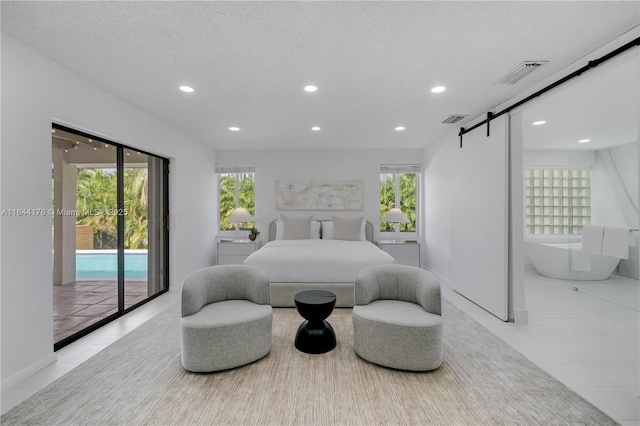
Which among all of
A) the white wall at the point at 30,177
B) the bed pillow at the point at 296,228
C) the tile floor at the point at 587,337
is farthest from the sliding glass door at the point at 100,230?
the tile floor at the point at 587,337

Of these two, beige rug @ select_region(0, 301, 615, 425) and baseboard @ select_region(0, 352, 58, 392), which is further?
baseboard @ select_region(0, 352, 58, 392)

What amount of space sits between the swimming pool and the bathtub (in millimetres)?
6753

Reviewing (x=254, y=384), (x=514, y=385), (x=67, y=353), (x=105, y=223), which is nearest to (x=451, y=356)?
(x=514, y=385)

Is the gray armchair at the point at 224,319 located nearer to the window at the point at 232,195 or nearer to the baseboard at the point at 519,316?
the baseboard at the point at 519,316

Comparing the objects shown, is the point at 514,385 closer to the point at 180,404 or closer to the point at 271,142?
the point at 180,404

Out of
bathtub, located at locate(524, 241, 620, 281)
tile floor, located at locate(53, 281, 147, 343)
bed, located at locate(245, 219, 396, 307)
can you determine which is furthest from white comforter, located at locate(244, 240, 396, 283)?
bathtub, located at locate(524, 241, 620, 281)

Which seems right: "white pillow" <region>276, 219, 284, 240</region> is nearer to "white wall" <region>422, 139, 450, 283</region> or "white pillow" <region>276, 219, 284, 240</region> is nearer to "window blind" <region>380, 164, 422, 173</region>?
"window blind" <region>380, 164, 422, 173</region>

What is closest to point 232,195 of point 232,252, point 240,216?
point 240,216

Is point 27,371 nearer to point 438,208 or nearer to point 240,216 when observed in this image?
point 240,216

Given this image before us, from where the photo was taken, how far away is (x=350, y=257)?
153 inches

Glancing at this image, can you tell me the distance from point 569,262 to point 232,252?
19.7 feet

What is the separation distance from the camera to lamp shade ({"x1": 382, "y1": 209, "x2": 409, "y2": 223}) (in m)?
5.72

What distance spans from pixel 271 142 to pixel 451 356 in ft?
14.6

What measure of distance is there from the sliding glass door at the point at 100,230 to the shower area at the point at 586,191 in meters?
5.11
